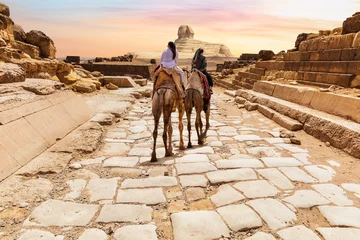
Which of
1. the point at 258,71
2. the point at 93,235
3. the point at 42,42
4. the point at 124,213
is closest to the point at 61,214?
the point at 93,235

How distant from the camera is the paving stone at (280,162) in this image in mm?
4438

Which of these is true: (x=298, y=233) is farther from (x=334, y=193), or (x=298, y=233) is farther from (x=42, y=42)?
(x=42, y=42)

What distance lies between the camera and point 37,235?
249cm

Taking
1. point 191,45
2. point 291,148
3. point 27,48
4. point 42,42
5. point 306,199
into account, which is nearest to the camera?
point 306,199

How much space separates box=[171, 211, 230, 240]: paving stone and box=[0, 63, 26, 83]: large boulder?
199 inches

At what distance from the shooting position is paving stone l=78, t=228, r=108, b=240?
8.20 feet

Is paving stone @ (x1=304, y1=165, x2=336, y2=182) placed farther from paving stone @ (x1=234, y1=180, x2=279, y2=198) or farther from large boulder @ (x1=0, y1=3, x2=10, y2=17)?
large boulder @ (x1=0, y1=3, x2=10, y2=17)

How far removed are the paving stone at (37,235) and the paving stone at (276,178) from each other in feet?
9.51

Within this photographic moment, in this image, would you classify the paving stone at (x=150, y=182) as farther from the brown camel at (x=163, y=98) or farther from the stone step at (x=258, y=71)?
the stone step at (x=258, y=71)

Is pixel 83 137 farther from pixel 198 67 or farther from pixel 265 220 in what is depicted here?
pixel 265 220

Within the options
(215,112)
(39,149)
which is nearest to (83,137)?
(39,149)

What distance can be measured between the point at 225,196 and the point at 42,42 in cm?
1253

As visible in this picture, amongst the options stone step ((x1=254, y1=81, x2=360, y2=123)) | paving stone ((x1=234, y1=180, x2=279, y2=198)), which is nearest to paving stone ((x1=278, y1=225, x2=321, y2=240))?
paving stone ((x1=234, y1=180, x2=279, y2=198))

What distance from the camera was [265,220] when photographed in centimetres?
279
